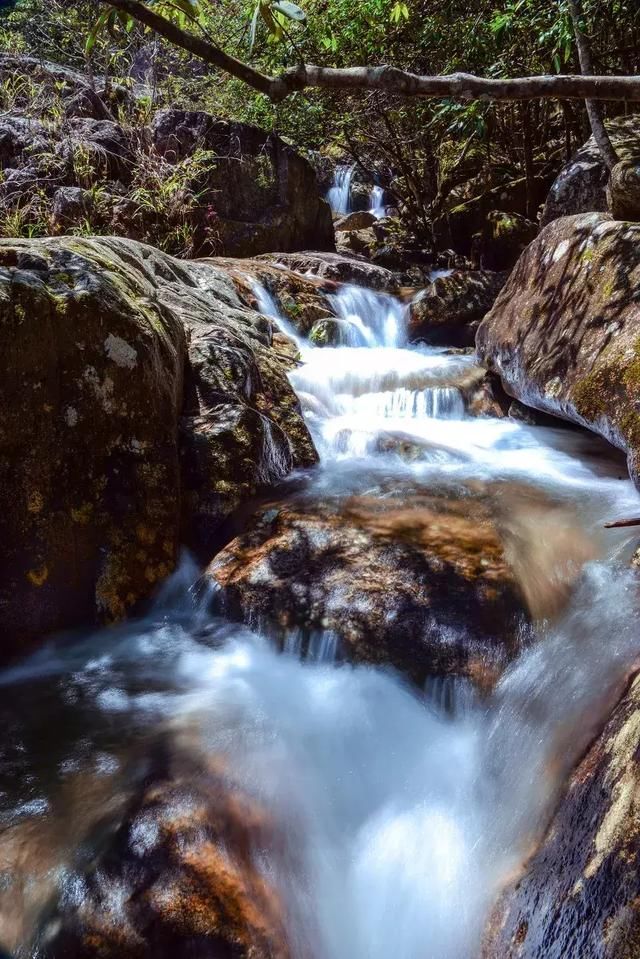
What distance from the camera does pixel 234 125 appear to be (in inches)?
465

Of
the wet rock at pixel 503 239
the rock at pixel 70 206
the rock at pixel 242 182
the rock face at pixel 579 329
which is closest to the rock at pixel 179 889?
the rock face at pixel 579 329

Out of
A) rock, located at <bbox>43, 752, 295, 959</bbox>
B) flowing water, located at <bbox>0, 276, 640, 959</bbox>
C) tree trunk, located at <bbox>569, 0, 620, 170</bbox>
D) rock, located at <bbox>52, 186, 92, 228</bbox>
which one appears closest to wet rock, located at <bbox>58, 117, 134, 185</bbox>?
rock, located at <bbox>52, 186, 92, 228</bbox>

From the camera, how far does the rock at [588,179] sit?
24.6ft

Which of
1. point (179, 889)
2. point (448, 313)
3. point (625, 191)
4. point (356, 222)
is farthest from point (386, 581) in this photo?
point (356, 222)

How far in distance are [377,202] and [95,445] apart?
1576cm

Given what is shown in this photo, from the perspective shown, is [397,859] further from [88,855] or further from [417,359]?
[417,359]

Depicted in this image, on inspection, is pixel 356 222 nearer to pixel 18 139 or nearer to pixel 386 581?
pixel 18 139

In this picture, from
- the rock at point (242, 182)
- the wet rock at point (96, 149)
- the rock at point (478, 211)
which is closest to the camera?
the wet rock at point (96, 149)

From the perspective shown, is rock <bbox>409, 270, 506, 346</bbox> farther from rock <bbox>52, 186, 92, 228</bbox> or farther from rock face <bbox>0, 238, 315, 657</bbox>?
rock face <bbox>0, 238, 315, 657</bbox>

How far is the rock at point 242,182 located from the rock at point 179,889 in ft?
33.9

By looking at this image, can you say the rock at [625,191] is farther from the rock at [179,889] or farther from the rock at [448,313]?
the rock at [179,889]

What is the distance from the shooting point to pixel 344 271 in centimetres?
1035

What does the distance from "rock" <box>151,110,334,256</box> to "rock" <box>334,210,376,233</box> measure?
9.72 feet

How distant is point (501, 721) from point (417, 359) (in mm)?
5934
